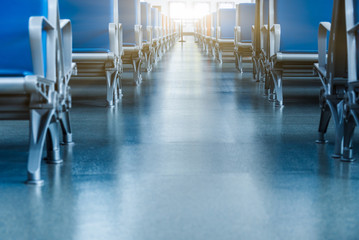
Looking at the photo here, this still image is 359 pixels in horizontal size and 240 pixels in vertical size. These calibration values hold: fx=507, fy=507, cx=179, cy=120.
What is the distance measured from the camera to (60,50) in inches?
107

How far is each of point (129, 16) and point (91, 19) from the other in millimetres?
1696

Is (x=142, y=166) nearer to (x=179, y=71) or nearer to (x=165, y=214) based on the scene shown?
(x=165, y=214)

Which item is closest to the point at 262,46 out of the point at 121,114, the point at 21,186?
the point at 121,114

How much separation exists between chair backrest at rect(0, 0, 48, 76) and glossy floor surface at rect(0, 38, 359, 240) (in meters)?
0.54

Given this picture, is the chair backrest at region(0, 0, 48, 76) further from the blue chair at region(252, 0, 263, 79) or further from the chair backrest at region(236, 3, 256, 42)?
the chair backrest at region(236, 3, 256, 42)

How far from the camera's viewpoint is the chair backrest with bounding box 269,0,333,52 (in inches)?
184

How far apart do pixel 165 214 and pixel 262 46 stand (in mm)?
4141

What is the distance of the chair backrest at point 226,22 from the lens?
1029 centimetres

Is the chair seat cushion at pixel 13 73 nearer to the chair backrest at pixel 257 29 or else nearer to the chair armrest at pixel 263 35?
the chair armrest at pixel 263 35

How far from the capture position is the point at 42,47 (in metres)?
2.43

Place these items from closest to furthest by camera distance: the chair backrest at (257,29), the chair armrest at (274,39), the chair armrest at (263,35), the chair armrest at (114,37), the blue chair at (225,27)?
the chair armrest at (274,39)
the chair armrest at (114,37)
the chair armrest at (263,35)
the chair backrest at (257,29)
the blue chair at (225,27)

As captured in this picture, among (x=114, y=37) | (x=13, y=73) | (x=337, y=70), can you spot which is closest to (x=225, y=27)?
(x=114, y=37)

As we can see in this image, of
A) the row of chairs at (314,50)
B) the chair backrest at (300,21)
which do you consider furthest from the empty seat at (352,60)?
the chair backrest at (300,21)

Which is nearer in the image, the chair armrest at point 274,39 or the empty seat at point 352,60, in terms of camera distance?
the empty seat at point 352,60
